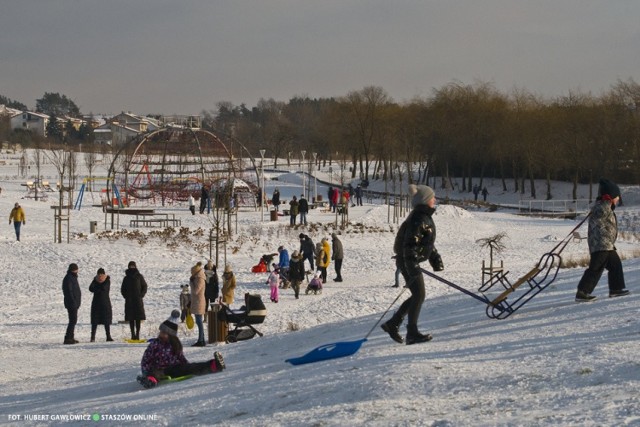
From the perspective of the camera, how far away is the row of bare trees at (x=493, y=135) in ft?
196

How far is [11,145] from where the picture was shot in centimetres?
12344

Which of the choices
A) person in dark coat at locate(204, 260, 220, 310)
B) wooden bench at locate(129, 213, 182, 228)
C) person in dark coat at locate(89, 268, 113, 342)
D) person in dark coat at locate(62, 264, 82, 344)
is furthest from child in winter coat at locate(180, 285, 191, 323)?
wooden bench at locate(129, 213, 182, 228)

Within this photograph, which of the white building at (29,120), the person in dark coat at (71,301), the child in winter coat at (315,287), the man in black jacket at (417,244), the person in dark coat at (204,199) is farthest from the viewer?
the white building at (29,120)

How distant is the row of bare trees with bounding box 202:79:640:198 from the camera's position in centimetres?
5972

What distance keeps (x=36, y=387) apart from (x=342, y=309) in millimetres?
8968

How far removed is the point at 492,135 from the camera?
67.4m

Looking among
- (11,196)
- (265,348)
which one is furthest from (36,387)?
(11,196)

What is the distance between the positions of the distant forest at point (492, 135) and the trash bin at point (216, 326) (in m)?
34.5

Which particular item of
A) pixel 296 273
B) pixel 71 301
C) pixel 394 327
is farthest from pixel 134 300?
pixel 394 327

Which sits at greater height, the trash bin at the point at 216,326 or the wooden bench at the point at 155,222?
the wooden bench at the point at 155,222

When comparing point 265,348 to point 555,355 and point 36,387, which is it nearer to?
point 36,387

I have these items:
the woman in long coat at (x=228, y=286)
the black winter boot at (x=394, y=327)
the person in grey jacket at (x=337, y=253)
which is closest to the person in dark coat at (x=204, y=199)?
the person in grey jacket at (x=337, y=253)

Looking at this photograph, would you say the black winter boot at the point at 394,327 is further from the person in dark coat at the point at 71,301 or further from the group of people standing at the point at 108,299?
the person in dark coat at the point at 71,301

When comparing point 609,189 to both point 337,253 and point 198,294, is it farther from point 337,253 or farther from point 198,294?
point 337,253
